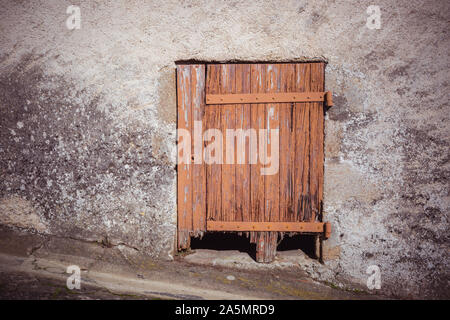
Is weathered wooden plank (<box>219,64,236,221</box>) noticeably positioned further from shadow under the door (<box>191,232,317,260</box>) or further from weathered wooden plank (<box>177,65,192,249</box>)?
shadow under the door (<box>191,232,317,260</box>)

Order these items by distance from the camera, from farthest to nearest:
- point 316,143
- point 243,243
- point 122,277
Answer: point 243,243 < point 316,143 < point 122,277

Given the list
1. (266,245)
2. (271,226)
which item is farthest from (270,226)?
(266,245)

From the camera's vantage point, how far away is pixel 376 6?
87.7 inches

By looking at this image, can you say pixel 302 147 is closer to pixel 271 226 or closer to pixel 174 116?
pixel 271 226

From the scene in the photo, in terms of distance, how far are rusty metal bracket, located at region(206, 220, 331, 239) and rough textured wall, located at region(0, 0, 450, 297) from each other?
12cm

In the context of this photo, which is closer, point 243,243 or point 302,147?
point 302,147

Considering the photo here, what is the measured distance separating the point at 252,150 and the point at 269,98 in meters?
0.49

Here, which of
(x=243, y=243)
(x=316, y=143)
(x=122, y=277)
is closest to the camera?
(x=122, y=277)

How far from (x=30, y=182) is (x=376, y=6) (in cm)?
357

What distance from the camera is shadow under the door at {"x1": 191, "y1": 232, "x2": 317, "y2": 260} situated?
252 centimetres

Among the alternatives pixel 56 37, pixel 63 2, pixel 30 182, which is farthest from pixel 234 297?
pixel 63 2

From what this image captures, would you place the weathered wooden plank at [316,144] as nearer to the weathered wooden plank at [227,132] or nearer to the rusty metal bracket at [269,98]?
the rusty metal bracket at [269,98]

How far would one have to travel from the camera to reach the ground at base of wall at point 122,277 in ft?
6.49

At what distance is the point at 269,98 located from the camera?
2.28 metres
